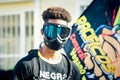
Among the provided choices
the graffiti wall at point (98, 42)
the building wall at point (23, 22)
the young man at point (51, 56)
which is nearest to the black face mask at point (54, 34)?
the young man at point (51, 56)

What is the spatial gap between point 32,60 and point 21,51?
21.5 ft

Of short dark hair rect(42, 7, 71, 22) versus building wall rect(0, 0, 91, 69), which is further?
building wall rect(0, 0, 91, 69)

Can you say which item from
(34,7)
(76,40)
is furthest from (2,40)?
(76,40)

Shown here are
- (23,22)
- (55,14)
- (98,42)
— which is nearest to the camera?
(55,14)

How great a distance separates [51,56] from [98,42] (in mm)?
1282

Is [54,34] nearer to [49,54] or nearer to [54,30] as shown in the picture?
[54,30]

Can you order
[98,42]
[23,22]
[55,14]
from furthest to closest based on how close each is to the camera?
[23,22], [98,42], [55,14]

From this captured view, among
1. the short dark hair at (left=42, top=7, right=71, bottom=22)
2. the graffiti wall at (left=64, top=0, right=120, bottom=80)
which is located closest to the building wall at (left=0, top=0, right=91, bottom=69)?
the graffiti wall at (left=64, top=0, right=120, bottom=80)

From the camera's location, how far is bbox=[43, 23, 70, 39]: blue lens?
2.65m

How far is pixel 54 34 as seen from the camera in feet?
8.77

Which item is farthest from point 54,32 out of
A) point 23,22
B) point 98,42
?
point 23,22

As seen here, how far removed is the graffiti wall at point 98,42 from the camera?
12.5 ft

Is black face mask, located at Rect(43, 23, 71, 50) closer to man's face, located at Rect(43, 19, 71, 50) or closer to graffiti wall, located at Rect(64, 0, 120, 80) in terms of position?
man's face, located at Rect(43, 19, 71, 50)

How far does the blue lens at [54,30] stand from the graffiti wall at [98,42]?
48.8 inches
